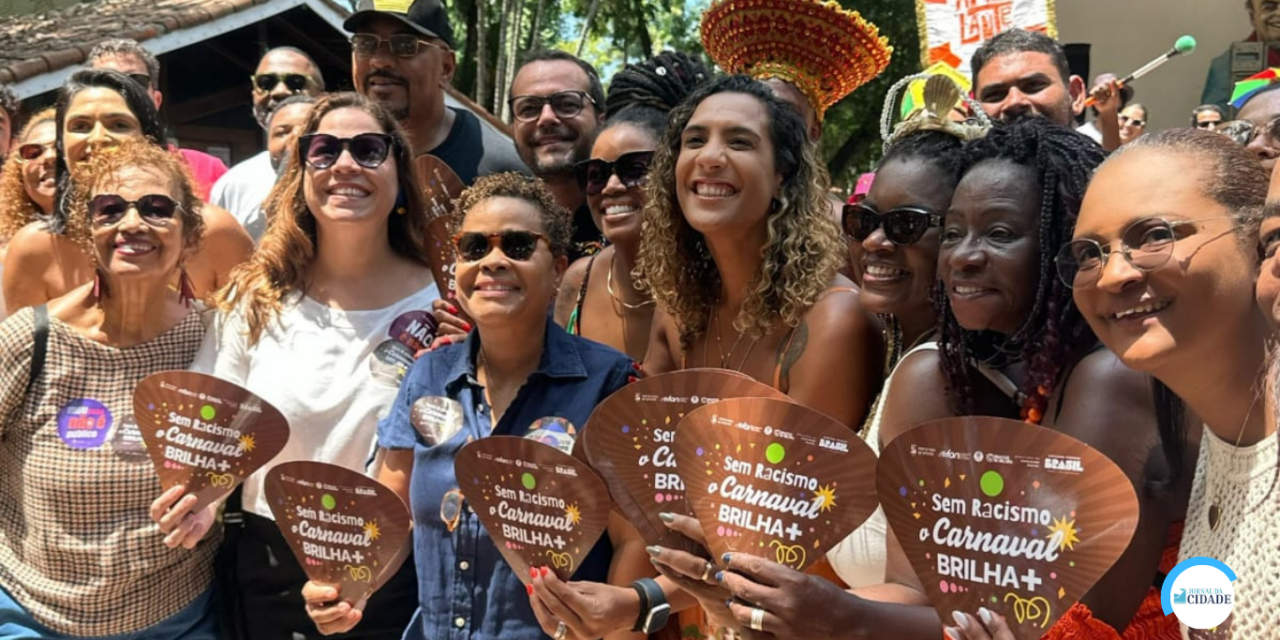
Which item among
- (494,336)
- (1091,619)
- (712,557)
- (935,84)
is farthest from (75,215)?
(1091,619)

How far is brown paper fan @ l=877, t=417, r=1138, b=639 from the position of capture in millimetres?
1776

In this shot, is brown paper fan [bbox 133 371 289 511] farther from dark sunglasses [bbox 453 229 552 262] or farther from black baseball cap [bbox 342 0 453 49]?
black baseball cap [bbox 342 0 453 49]

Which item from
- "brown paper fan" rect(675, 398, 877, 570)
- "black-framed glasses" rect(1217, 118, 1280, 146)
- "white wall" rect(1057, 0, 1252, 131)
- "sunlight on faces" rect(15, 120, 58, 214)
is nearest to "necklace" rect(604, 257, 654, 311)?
"brown paper fan" rect(675, 398, 877, 570)

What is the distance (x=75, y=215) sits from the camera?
3.56 metres

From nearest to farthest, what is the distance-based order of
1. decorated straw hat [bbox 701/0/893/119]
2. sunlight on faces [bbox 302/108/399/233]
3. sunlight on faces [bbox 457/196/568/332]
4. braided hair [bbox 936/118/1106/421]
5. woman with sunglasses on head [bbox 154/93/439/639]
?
braided hair [bbox 936/118/1106/421] < sunlight on faces [bbox 457/196/568/332] < woman with sunglasses on head [bbox 154/93/439/639] < sunlight on faces [bbox 302/108/399/233] < decorated straw hat [bbox 701/0/893/119]

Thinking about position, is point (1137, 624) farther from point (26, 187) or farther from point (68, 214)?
point (26, 187)

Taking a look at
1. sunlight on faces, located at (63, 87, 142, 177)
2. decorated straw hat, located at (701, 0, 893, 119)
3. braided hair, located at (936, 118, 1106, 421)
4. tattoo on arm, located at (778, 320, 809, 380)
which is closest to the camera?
braided hair, located at (936, 118, 1106, 421)

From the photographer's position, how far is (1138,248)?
6.20 feet

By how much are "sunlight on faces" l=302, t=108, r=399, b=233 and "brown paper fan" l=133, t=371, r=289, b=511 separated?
0.72 m

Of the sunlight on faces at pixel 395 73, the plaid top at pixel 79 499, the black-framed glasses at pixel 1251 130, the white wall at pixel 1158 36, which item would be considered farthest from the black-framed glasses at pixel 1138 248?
the white wall at pixel 1158 36

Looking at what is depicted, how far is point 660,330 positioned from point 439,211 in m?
0.95

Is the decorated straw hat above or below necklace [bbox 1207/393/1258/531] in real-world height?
above

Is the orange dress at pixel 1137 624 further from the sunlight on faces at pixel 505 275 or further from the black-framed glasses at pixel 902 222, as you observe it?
the sunlight on faces at pixel 505 275

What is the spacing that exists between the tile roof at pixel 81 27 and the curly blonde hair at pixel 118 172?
19.8ft
